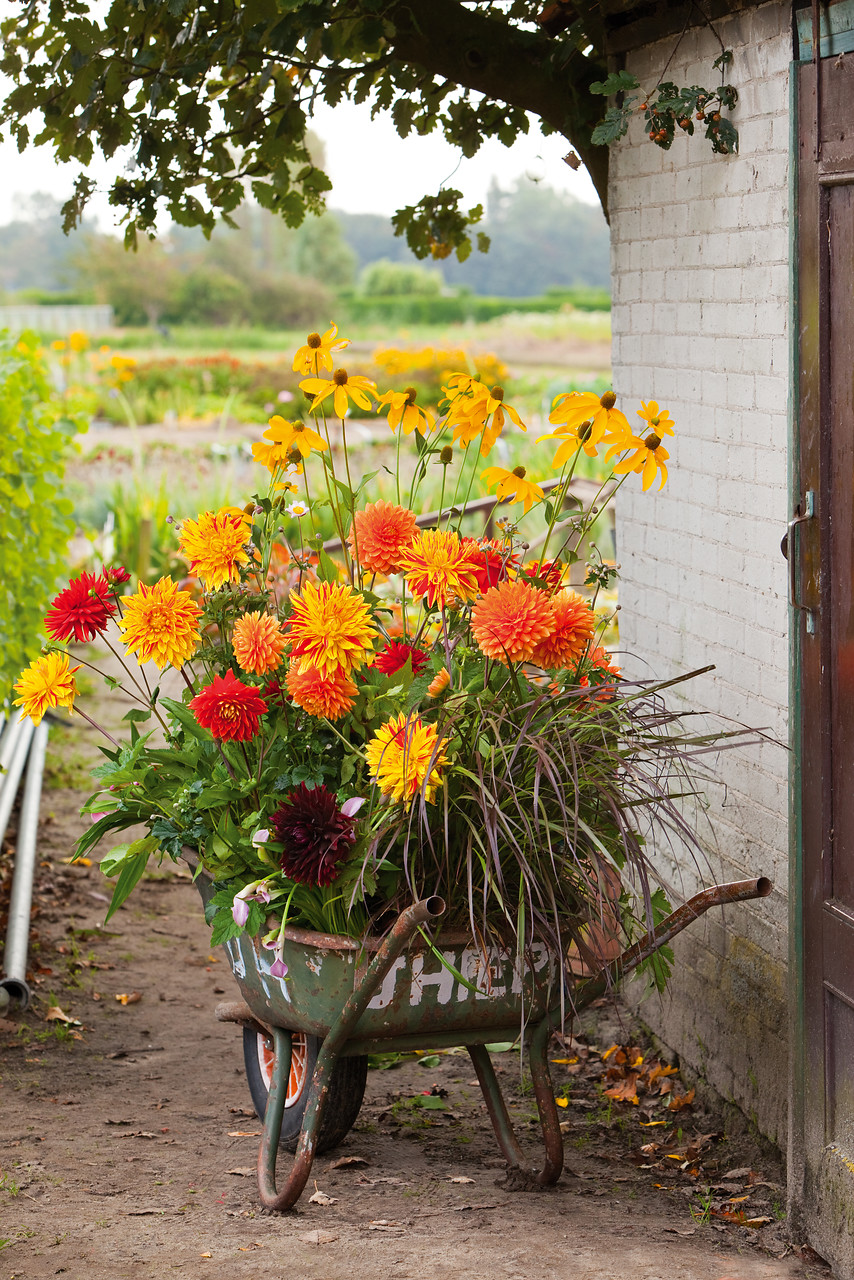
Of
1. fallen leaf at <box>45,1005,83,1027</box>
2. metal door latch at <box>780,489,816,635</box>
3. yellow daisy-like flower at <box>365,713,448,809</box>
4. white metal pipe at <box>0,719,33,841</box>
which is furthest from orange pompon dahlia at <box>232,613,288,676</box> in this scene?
white metal pipe at <box>0,719,33,841</box>

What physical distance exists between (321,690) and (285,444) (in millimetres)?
550

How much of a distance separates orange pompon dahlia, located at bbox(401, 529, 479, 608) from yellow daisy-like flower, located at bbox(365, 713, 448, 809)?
0.27 m

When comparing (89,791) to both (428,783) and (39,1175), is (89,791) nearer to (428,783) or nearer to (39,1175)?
(39,1175)

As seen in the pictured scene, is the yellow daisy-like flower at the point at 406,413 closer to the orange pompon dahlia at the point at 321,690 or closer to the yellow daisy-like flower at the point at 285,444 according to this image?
the yellow daisy-like flower at the point at 285,444

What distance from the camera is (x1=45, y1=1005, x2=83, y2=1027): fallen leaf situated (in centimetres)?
369

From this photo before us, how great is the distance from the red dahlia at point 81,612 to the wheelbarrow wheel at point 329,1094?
38.8 inches

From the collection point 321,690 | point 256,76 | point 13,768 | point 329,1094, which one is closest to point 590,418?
point 321,690

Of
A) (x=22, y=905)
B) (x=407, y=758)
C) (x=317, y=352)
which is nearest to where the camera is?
(x=407, y=758)

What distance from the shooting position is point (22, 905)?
394 centimetres

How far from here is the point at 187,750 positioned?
103 inches

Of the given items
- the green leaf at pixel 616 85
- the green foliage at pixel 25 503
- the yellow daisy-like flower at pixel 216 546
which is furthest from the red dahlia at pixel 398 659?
the green foliage at pixel 25 503

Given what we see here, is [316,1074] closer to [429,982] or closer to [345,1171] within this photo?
[429,982]

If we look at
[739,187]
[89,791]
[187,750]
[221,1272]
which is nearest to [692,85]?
[739,187]

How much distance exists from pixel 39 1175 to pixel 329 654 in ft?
4.57
